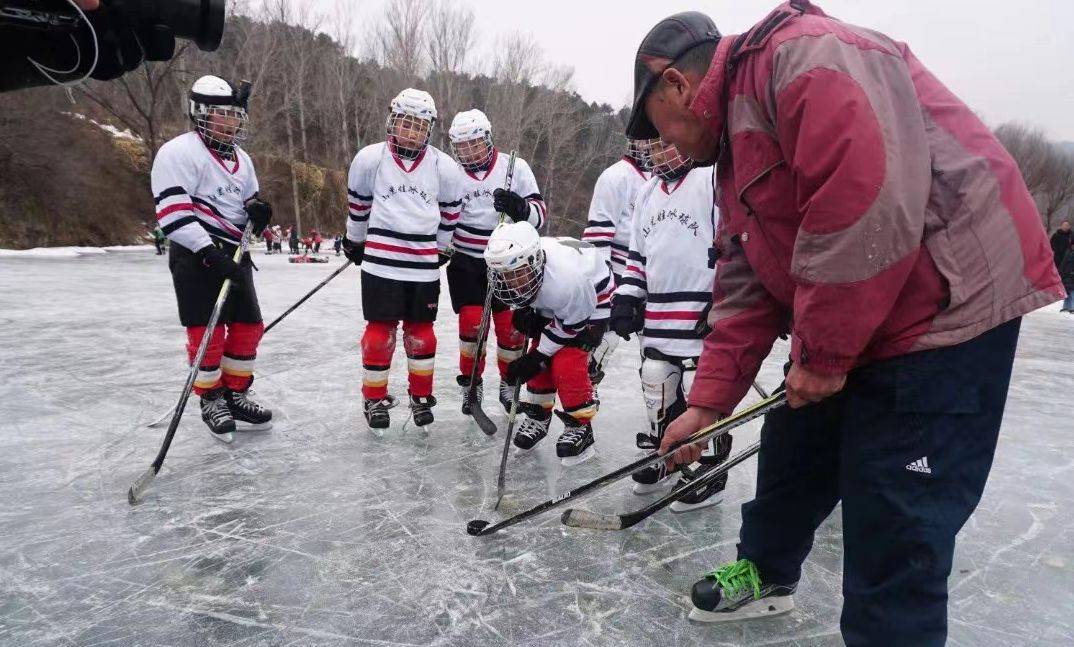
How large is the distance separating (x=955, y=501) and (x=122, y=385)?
432 cm

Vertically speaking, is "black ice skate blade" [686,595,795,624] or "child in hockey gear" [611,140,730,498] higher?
"child in hockey gear" [611,140,730,498]

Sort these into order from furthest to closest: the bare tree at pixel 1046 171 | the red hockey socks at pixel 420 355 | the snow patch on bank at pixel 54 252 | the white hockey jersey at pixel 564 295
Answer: the bare tree at pixel 1046 171
the snow patch on bank at pixel 54 252
the red hockey socks at pixel 420 355
the white hockey jersey at pixel 564 295

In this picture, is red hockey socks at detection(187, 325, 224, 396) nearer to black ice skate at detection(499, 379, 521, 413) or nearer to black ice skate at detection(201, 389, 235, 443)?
black ice skate at detection(201, 389, 235, 443)

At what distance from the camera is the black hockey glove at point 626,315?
105 inches

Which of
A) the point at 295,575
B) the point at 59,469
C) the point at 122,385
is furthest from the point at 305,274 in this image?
the point at 295,575

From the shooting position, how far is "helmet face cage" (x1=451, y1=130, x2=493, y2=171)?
3.67m

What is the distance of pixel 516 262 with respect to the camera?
272 cm

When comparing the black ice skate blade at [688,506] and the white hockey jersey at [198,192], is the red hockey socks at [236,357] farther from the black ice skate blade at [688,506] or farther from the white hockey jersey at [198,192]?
the black ice skate blade at [688,506]

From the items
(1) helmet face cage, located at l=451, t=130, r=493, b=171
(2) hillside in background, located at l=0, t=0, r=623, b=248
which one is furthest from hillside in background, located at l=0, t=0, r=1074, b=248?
(1) helmet face cage, located at l=451, t=130, r=493, b=171

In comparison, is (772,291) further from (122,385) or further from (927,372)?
(122,385)

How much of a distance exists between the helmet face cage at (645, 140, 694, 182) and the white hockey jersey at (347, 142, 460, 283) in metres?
1.30

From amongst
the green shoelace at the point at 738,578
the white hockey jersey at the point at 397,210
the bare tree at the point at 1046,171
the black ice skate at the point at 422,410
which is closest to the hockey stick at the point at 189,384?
the white hockey jersey at the point at 397,210

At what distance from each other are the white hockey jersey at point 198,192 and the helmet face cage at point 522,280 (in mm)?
1425

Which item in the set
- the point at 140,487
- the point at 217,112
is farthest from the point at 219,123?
the point at 140,487
